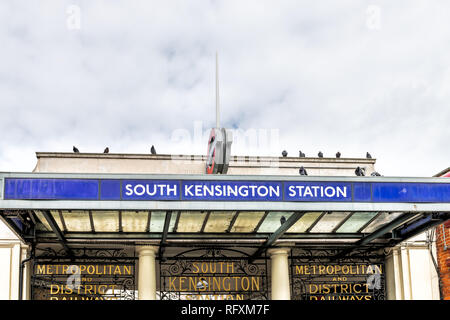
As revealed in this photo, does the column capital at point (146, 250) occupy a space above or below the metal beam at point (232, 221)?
below

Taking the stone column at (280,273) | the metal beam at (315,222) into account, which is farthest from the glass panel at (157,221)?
the metal beam at (315,222)

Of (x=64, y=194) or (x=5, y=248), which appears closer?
(x=64, y=194)

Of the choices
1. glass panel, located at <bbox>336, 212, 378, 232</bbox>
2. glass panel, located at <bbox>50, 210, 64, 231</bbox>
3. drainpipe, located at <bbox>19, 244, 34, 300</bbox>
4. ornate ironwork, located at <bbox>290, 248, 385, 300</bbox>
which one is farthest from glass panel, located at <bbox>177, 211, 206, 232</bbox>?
drainpipe, located at <bbox>19, 244, 34, 300</bbox>

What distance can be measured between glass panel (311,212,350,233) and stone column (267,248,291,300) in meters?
1.48

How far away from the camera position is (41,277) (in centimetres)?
2223

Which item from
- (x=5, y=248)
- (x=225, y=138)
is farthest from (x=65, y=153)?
(x=225, y=138)

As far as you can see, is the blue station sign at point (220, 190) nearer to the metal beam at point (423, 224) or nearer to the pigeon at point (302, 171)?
the metal beam at point (423, 224)

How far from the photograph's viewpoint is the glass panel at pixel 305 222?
19291 mm

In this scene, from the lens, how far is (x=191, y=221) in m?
20.1

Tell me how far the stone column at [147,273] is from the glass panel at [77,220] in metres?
2.09

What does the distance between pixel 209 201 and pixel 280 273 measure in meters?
6.63

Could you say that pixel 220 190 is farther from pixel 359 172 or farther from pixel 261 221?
pixel 359 172
